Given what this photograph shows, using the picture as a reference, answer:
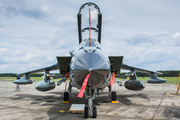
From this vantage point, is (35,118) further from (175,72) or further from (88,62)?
(175,72)

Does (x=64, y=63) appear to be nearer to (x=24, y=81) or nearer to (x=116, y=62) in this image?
(x=116, y=62)

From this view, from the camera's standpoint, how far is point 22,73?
1250 cm

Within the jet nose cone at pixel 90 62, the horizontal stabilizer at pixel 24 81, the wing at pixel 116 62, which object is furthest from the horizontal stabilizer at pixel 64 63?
the horizontal stabilizer at pixel 24 81

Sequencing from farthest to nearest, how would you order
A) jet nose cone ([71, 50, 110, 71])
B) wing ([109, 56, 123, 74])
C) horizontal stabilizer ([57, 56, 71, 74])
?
horizontal stabilizer ([57, 56, 71, 74])
wing ([109, 56, 123, 74])
jet nose cone ([71, 50, 110, 71])

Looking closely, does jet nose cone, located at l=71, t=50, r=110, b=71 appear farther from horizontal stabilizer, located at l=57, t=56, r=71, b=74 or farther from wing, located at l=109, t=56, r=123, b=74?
horizontal stabilizer, located at l=57, t=56, r=71, b=74

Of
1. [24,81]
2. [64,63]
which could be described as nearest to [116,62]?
[64,63]

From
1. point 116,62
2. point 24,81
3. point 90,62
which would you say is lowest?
point 24,81

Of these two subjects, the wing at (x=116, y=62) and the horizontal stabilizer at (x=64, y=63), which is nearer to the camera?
the wing at (x=116, y=62)

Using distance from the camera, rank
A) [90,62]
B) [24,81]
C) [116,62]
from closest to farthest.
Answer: [90,62] → [116,62] → [24,81]

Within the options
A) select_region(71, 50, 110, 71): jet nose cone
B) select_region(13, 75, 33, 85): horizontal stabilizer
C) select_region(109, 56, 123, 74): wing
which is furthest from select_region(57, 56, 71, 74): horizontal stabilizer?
select_region(13, 75, 33, 85): horizontal stabilizer

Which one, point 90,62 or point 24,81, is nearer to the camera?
point 90,62

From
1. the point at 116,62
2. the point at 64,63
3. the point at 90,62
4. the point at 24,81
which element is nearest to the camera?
the point at 90,62

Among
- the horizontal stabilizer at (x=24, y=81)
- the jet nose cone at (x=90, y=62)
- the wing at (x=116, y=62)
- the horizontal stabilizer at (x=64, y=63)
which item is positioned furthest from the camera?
the horizontal stabilizer at (x=24, y=81)

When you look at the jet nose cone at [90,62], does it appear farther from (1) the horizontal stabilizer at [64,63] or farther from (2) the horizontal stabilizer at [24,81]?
(2) the horizontal stabilizer at [24,81]
